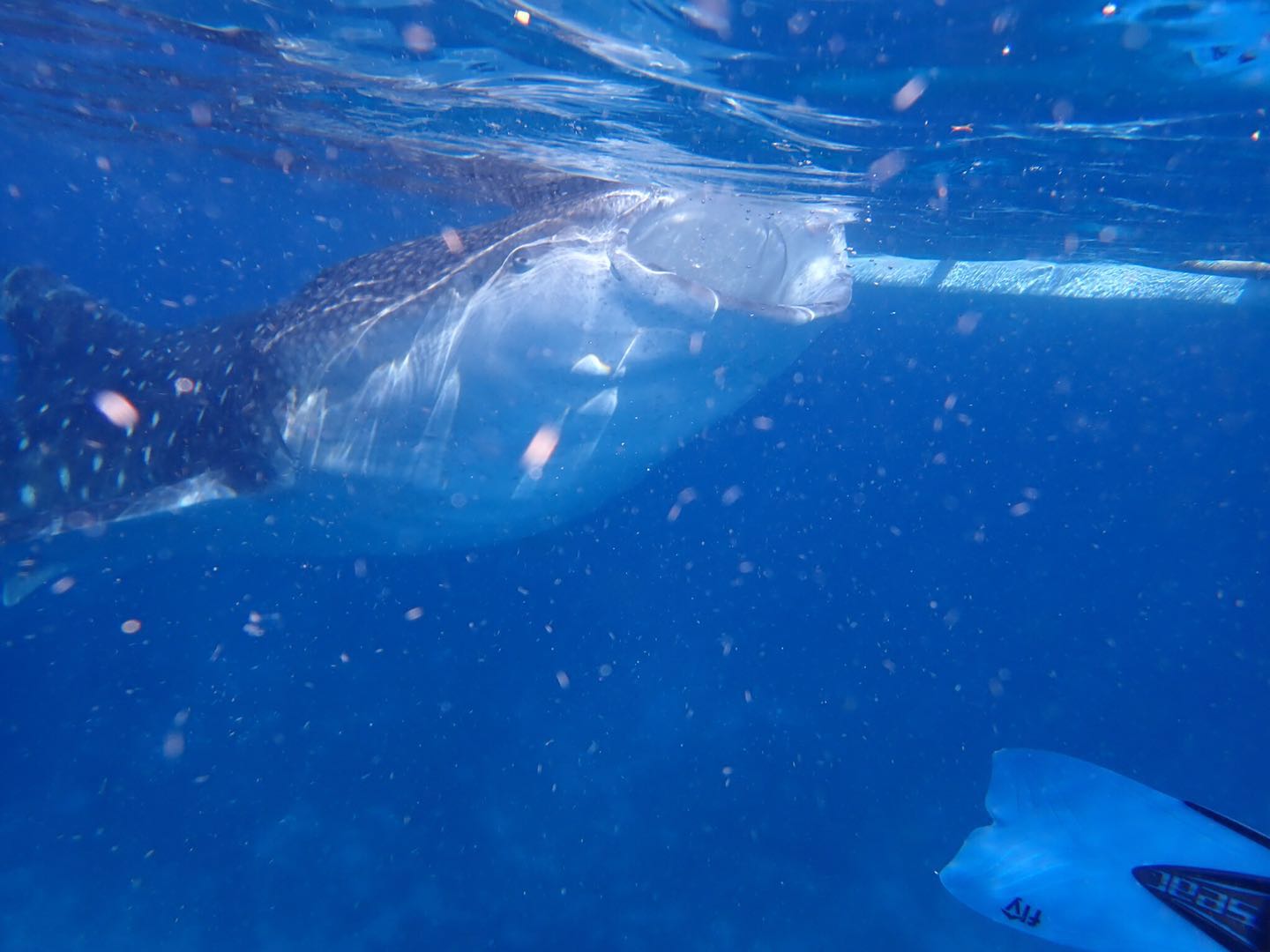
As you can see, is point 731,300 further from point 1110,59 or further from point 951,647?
point 951,647

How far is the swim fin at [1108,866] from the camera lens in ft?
5.66

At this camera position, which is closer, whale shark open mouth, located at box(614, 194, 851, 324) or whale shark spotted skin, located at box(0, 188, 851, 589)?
whale shark open mouth, located at box(614, 194, 851, 324)

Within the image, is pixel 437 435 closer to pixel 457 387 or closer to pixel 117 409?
pixel 457 387

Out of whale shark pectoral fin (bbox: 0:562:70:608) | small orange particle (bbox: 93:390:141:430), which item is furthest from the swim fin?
small orange particle (bbox: 93:390:141:430)

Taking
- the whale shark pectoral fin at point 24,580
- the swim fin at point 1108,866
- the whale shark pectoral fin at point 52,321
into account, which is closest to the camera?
the swim fin at point 1108,866

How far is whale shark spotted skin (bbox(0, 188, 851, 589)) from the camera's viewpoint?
4062 millimetres

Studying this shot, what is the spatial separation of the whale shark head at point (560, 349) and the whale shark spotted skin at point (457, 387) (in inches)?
0.5

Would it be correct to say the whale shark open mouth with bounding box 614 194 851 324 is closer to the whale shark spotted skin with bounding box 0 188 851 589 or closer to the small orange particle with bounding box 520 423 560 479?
the whale shark spotted skin with bounding box 0 188 851 589

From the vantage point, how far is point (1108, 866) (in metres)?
2.07

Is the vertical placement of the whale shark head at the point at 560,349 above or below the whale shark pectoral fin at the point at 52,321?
above

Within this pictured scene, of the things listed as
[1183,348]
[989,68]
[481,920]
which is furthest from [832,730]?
[1183,348]

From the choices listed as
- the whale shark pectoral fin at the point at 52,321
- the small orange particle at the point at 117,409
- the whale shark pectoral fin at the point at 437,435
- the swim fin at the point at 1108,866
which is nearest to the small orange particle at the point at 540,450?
the whale shark pectoral fin at the point at 437,435

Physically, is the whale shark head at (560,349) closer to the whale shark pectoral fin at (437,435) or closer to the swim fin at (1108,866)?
the whale shark pectoral fin at (437,435)

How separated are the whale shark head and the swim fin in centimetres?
254
